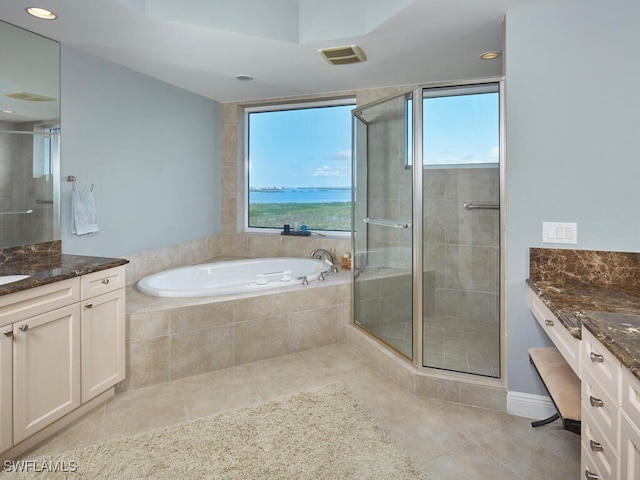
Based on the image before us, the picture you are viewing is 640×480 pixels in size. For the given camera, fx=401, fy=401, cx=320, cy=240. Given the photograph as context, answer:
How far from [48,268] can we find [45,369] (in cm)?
57

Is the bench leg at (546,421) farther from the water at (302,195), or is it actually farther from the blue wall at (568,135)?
the water at (302,195)

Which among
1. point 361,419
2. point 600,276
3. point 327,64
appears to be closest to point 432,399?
point 361,419

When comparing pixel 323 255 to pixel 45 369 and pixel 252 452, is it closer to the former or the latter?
pixel 252 452

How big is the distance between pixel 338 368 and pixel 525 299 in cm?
140

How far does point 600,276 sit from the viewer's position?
214cm

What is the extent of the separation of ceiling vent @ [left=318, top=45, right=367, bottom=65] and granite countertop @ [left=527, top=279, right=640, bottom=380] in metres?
1.95

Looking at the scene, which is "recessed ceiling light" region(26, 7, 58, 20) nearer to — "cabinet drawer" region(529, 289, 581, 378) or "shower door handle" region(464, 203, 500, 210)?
"shower door handle" region(464, 203, 500, 210)

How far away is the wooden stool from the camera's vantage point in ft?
5.15

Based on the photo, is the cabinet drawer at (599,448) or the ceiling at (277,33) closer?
the cabinet drawer at (599,448)

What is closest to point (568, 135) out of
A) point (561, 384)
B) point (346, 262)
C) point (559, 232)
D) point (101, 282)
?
point (559, 232)

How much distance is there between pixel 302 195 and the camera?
455cm

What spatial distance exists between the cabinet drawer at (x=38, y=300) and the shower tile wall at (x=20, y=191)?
71cm

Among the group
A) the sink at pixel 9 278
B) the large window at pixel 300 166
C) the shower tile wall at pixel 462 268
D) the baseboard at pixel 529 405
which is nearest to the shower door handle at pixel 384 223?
the shower tile wall at pixel 462 268

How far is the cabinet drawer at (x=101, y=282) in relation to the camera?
7.46 ft
